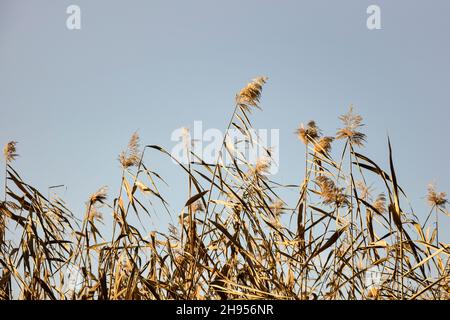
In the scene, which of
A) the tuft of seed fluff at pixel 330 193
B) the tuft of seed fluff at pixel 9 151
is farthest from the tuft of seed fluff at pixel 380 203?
the tuft of seed fluff at pixel 9 151

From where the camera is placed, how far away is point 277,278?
6.38ft

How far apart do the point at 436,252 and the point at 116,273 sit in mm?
1280

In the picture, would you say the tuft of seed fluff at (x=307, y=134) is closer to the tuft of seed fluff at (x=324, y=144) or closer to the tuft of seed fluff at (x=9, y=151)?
the tuft of seed fluff at (x=324, y=144)

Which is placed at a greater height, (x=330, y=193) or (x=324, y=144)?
(x=324, y=144)

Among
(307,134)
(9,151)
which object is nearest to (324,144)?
(307,134)

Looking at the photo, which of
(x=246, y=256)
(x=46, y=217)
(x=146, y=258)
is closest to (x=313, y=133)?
(x=246, y=256)

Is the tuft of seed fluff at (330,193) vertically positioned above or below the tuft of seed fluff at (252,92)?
below

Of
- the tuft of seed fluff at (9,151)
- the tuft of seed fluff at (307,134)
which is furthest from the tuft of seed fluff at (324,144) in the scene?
the tuft of seed fluff at (9,151)

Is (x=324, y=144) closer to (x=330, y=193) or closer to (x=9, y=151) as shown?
(x=330, y=193)

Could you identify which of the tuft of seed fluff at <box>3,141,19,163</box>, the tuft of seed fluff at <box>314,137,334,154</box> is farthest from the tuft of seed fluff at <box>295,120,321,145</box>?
the tuft of seed fluff at <box>3,141,19,163</box>

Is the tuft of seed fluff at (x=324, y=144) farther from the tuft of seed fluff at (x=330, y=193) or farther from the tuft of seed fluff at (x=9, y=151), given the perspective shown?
the tuft of seed fluff at (x=9, y=151)
